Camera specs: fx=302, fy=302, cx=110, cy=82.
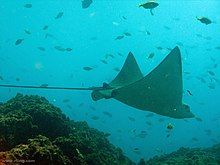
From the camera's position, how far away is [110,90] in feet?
23.5

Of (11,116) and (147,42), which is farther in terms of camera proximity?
(147,42)

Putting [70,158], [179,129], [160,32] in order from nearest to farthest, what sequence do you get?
[70,158]
[179,129]
[160,32]

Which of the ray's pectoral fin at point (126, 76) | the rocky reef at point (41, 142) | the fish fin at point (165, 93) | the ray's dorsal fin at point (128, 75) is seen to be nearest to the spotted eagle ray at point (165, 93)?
the fish fin at point (165, 93)

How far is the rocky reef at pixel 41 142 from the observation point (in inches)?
148

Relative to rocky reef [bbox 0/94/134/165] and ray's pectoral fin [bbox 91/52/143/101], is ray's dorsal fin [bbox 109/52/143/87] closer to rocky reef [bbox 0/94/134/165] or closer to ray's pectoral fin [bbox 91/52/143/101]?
ray's pectoral fin [bbox 91/52/143/101]

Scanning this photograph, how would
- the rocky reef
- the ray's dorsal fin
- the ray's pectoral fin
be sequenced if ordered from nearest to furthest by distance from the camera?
the rocky reef
the ray's pectoral fin
the ray's dorsal fin

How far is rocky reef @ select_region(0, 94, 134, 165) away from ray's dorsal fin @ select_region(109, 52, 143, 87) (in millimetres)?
1949

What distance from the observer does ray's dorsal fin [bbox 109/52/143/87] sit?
8.45 metres

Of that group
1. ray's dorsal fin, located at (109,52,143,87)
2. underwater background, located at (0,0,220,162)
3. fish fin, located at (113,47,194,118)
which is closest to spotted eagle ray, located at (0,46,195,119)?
fish fin, located at (113,47,194,118)

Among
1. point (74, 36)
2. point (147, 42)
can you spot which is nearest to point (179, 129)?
point (147, 42)

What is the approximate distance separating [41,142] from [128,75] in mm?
4971

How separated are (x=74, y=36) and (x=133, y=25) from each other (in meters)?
19.7

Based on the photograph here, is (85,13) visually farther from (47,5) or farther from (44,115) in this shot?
(44,115)

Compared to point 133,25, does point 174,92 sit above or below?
above
